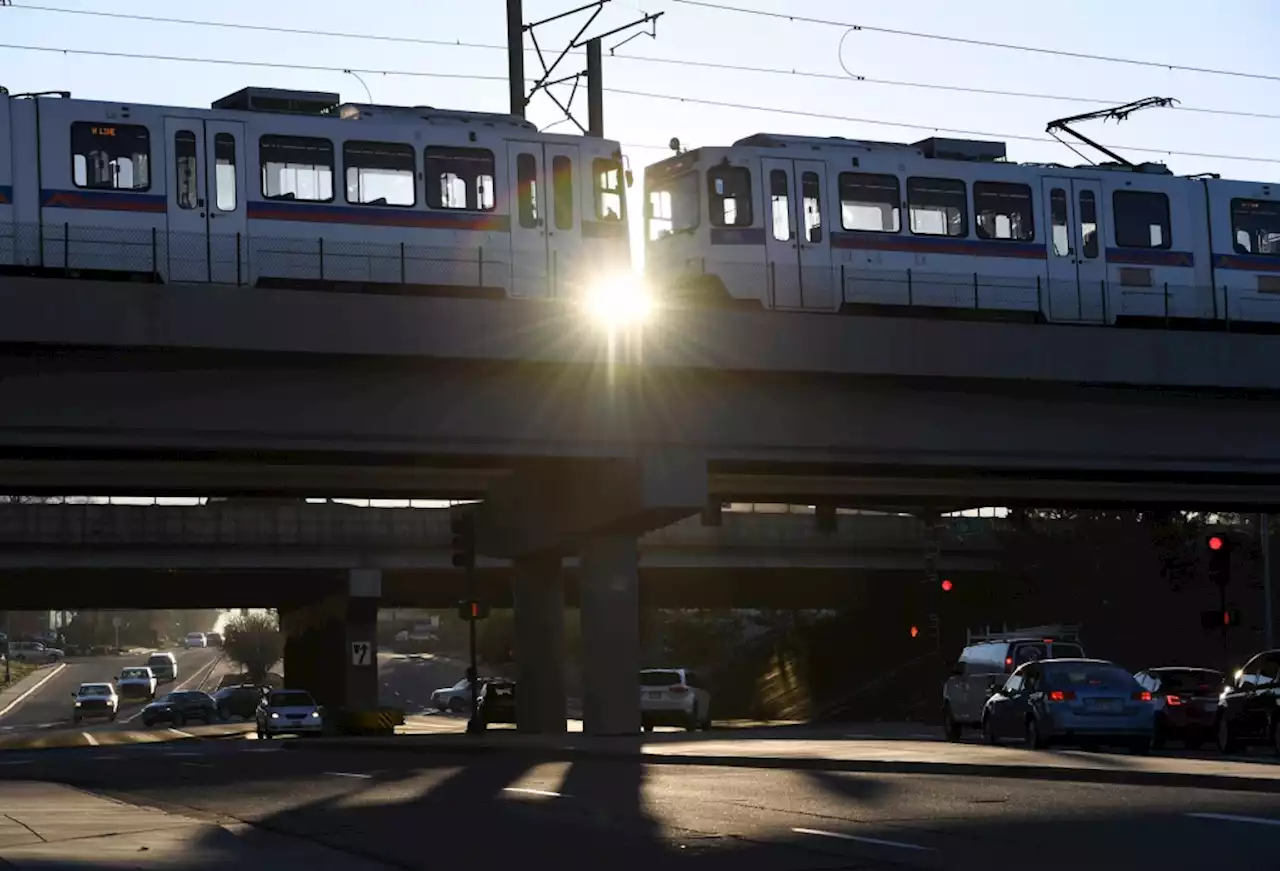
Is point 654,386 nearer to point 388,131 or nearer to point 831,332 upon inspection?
point 831,332

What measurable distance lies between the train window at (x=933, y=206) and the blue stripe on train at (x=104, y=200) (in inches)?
563

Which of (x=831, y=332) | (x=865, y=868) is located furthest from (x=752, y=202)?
(x=865, y=868)

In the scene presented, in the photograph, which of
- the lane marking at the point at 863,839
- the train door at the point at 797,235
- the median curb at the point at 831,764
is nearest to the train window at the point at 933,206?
the train door at the point at 797,235

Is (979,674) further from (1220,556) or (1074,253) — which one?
(1074,253)

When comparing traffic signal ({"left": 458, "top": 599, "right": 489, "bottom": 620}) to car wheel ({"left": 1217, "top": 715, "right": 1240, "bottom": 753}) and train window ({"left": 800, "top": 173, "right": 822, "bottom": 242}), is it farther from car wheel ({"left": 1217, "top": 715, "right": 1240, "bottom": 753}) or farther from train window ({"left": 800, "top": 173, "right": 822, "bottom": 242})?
car wheel ({"left": 1217, "top": 715, "right": 1240, "bottom": 753})

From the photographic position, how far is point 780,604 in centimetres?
9050

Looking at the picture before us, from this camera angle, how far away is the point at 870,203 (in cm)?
3725

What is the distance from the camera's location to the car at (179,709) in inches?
2982

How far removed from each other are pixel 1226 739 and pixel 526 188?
1533cm

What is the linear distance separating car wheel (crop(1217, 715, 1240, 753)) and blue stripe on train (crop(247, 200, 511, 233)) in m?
15.0

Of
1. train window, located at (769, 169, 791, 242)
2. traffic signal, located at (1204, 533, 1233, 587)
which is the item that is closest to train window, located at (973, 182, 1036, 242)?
train window, located at (769, 169, 791, 242)

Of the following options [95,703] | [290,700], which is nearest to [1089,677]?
[290,700]

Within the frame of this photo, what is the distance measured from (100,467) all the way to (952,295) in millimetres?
19437

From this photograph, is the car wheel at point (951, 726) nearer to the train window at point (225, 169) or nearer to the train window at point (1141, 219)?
the train window at point (1141, 219)
